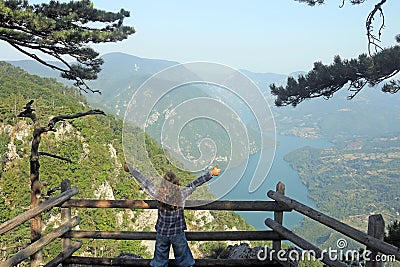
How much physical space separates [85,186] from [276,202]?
3296 cm

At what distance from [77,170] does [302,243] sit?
118ft

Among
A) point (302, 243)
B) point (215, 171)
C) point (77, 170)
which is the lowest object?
point (77, 170)

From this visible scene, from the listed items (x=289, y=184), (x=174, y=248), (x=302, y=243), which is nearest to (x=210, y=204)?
(x=174, y=248)

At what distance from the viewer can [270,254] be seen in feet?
12.8

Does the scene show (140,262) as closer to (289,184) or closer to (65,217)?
(65,217)

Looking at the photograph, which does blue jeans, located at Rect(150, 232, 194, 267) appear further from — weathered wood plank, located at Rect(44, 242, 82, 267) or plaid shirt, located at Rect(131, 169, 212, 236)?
weathered wood plank, located at Rect(44, 242, 82, 267)

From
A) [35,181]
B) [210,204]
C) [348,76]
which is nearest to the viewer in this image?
[210,204]

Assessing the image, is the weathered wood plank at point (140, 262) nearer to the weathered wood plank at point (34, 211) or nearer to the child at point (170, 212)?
the child at point (170, 212)

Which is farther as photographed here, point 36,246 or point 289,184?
point 289,184

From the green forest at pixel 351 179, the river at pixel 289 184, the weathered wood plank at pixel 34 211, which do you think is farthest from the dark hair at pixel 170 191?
the green forest at pixel 351 179

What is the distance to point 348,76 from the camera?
6.31m

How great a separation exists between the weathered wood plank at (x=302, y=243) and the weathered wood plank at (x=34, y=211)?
6.85ft

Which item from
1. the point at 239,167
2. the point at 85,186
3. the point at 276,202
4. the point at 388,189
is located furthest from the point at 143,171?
the point at 388,189

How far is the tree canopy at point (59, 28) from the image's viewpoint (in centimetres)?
453
